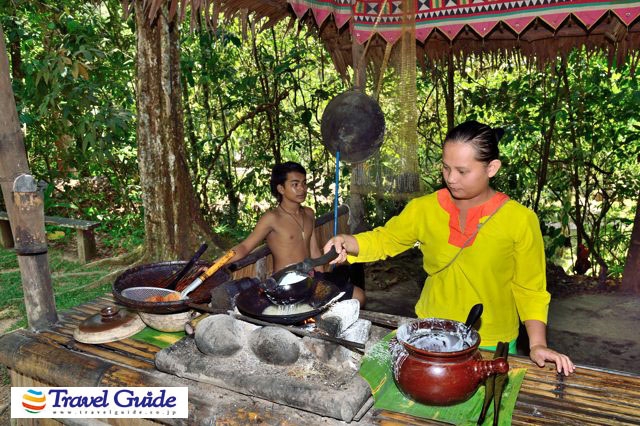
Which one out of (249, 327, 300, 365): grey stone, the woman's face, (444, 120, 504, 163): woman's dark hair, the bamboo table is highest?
(444, 120, 504, 163): woman's dark hair

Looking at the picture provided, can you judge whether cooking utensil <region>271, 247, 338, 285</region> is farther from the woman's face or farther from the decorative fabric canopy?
the decorative fabric canopy

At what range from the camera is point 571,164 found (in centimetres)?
621

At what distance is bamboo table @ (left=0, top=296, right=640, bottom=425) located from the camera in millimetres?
1545

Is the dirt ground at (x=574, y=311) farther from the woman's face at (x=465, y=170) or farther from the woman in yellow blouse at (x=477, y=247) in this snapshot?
the woman's face at (x=465, y=170)

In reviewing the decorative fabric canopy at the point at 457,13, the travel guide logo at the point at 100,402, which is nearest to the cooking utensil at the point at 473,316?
the travel guide logo at the point at 100,402

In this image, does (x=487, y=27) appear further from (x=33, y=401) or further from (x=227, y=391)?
(x=33, y=401)

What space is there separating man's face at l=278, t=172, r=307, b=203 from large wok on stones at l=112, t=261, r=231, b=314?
1165mm

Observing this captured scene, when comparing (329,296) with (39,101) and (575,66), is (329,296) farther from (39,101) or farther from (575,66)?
(575,66)

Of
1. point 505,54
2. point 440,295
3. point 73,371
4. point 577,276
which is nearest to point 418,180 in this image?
point 440,295

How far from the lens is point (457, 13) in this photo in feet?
10.2

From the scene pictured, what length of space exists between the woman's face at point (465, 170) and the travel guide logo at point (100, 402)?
1.17 meters

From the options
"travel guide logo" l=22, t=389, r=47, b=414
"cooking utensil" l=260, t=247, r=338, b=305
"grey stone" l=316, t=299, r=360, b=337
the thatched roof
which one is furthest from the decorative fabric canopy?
"travel guide logo" l=22, t=389, r=47, b=414

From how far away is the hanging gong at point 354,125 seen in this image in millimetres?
3344

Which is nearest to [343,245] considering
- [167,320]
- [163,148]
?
[167,320]
